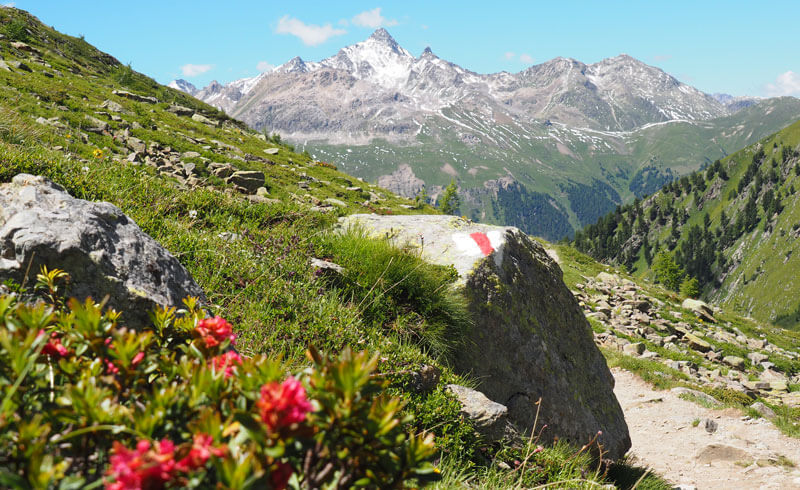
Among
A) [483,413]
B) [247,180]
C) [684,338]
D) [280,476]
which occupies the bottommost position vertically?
[684,338]

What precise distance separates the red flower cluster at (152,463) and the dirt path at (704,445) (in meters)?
12.7

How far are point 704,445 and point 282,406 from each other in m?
16.7

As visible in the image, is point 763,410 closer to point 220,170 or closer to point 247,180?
point 247,180

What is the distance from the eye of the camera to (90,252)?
4020mm

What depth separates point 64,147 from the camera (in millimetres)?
11820

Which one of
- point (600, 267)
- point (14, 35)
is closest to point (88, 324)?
point (600, 267)

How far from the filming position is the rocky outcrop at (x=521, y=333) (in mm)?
7852

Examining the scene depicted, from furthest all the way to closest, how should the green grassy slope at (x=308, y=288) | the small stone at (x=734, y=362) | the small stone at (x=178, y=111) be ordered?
the small stone at (x=178, y=111) → the small stone at (x=734, y=362) → the green grassy slope at (x=308, y=288)

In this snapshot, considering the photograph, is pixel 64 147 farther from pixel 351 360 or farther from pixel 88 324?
pixel 351 360

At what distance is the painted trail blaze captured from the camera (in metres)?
8.70

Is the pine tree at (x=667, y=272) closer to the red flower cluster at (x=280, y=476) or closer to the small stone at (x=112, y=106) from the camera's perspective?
the small stone at (x=112, y=106)

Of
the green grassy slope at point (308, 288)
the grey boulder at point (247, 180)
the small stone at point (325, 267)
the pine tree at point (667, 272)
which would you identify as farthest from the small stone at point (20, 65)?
the pine tree at point (667, 272)

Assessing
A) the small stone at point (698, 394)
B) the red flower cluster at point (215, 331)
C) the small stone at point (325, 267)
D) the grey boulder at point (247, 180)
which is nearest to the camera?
the red flower cluster at point (215, 331)

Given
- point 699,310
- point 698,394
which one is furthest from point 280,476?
point 699,310
